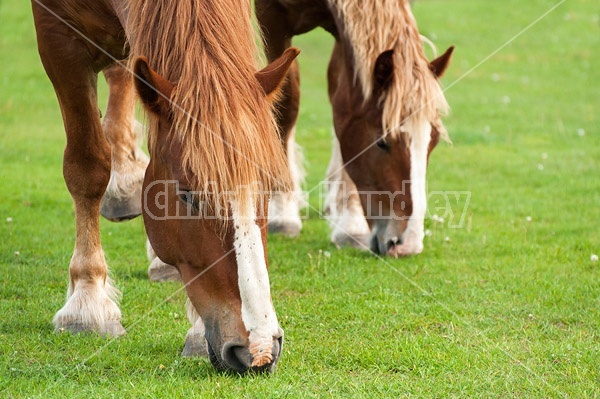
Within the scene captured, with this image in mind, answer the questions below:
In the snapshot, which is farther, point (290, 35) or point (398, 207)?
point (290, 35)

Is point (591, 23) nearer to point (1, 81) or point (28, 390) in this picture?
point (1, 81)

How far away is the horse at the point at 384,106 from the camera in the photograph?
6203mm

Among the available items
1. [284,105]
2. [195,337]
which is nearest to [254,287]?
[195,337]

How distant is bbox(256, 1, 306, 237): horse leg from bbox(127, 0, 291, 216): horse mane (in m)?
2.75

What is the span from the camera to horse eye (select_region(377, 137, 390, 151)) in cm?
628

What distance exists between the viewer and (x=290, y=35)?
712 cm

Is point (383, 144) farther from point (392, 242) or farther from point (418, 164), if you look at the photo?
point (392, 242)

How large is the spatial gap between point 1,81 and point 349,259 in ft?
31.5

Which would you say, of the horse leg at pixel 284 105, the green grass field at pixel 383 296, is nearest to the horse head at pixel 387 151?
the green grass field at pixel 383 296

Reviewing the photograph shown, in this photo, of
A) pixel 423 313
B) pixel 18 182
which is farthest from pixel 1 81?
pixel 423 313

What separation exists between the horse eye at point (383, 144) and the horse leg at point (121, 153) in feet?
6.01

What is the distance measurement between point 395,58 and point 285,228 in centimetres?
189

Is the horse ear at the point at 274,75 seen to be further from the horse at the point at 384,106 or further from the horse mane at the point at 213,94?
the horse at the point at 384,106

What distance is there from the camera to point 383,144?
20.7 feet
